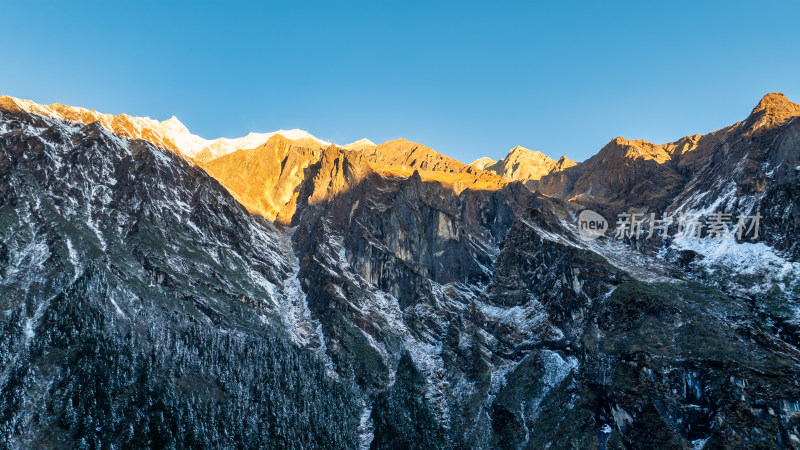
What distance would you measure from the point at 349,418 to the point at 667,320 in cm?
10423

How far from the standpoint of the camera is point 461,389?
191250mm

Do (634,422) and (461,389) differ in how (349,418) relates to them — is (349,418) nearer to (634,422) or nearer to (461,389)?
(461,389)

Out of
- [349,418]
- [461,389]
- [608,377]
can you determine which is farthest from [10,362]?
[608,377]

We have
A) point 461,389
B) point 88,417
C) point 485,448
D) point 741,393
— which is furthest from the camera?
point 461,389

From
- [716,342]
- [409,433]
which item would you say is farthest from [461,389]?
[716,342]

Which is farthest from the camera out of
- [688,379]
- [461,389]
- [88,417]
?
[461,389]

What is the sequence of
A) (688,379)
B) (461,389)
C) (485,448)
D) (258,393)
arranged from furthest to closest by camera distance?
(461,389) < (258,393) < (485,448) < (688,379)

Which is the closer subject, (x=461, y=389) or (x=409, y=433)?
(x=409, y=433)

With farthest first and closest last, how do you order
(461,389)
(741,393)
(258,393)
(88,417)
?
(461,389), (258,393), (88,417), (741,393)

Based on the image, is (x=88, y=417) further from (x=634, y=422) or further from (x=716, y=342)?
(x=716, y=342)

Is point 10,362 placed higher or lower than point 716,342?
higher

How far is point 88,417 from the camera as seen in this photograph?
493 ft

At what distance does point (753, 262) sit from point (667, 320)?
195 ft

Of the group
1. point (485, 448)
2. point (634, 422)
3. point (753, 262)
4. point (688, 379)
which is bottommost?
point (485, 448)
